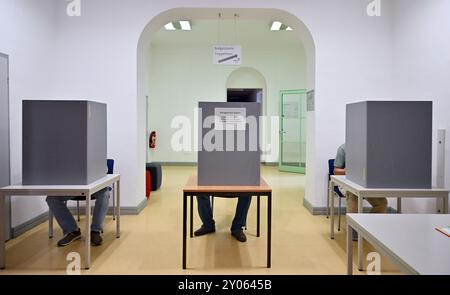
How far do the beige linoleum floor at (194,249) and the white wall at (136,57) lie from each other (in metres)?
0.89

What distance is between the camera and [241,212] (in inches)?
141

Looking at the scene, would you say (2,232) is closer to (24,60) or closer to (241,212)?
(24,60)

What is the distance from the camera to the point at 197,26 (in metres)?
7.50

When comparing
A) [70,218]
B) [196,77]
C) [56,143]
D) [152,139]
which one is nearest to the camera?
[56,143]

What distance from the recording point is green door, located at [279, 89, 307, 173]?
9.10 metres

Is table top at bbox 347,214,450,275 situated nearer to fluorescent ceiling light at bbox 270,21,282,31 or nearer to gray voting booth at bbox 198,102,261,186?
gray voting booth at bbox 198,102,261,186

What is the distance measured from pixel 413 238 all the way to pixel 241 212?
226 centimetres

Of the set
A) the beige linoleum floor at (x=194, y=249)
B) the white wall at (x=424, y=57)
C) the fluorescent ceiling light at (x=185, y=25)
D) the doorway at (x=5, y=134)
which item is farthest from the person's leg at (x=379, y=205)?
the fluorescent ceiling light at (x=185, y=25)

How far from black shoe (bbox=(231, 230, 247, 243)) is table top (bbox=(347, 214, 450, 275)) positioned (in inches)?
70.8

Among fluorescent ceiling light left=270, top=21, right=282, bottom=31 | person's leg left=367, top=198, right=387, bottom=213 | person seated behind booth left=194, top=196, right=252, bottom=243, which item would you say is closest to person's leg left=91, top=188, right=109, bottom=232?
person seated behind booth left=194, top=196, right=252, bottom=243

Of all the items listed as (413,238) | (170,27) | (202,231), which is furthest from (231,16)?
(413,238)

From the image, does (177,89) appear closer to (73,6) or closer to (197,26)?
(197,26)

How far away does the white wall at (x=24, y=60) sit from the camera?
11.3ft
